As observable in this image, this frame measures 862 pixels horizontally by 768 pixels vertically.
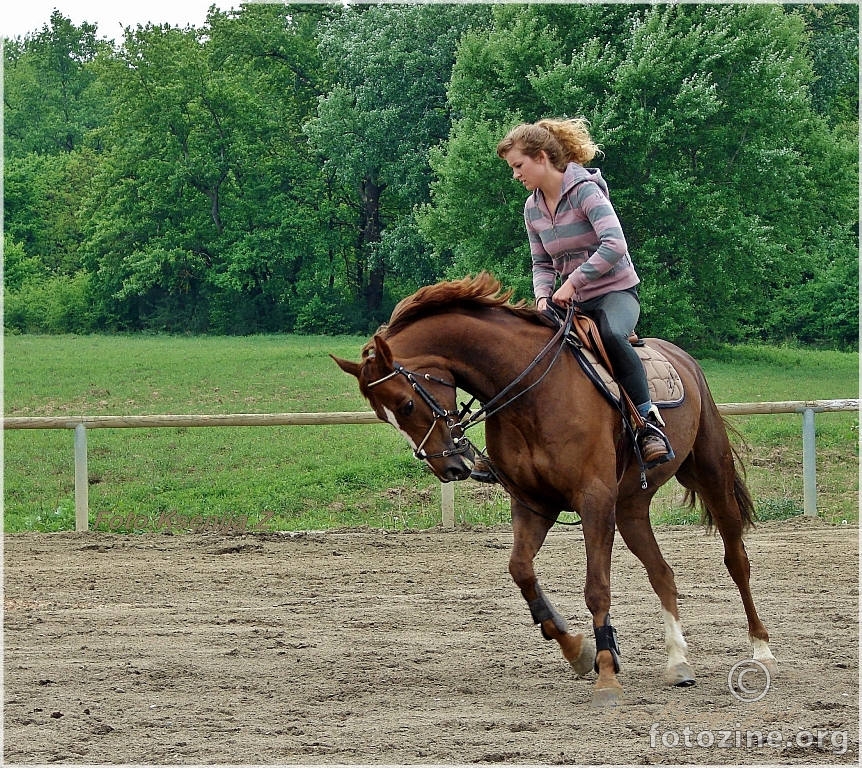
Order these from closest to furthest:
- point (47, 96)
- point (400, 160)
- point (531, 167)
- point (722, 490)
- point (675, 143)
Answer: point (531, 167) < point (722, 490) < point (675, 143) < point (400, 160) < point (47, 96)

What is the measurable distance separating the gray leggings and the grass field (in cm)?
236

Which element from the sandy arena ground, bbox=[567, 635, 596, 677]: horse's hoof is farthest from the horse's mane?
the sandy arena ground

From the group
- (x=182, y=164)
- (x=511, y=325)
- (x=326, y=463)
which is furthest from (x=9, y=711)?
(x=182, y=164)

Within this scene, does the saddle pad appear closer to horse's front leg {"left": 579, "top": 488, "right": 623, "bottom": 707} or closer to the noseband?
horse's front leg {"left": 579, "top": 488, "right": 623, "bottom": 707}

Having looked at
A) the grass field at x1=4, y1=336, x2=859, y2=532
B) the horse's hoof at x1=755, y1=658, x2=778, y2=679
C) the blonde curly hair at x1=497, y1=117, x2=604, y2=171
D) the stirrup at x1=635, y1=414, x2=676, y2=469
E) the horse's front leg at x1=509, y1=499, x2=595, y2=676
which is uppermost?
the blonde curly hair at x1=497, y1=117, x2=604, y2=171

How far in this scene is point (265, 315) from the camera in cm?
3847

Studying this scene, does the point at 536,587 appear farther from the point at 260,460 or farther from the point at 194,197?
the point at 194,197

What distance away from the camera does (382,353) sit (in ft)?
16.4

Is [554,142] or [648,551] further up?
[554,142]

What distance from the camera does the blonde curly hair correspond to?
559 centimetres

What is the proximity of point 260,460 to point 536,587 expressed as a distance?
9788 millimetres

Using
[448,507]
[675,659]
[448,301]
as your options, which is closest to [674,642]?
[675,659]

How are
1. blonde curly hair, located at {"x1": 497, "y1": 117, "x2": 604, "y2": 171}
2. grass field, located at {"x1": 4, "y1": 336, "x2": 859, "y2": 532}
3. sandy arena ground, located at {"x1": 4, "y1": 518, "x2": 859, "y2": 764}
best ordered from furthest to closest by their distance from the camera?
grass field, located at {"x1": 4, "y1": 336, "x2": 859, "y2": 532} → blonde curly hair, located at {"x1": 497, "y1": 117, "x2": 604, "y2": 171} → sandy arena ground, located at {"x1": 4, "y1": 518, "x2": 859, "y2": 764}

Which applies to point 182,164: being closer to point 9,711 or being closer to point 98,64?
point 98,64
